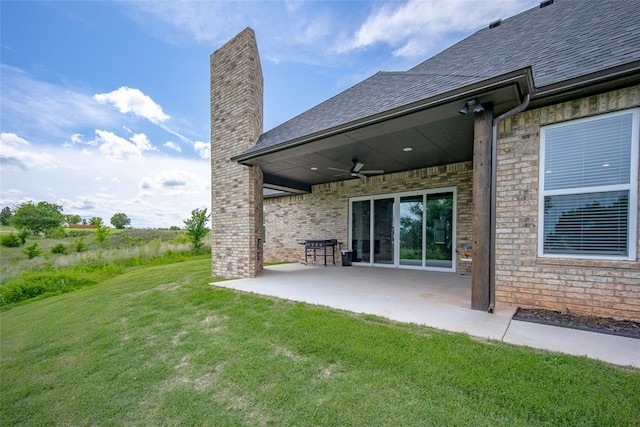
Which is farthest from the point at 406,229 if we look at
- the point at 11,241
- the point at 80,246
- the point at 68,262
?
the point at 11,241

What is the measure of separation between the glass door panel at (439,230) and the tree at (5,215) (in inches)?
1273

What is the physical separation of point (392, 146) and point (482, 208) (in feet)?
8.45

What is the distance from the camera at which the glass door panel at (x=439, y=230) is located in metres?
7.17

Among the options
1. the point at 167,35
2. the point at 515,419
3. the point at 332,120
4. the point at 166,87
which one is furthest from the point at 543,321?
the point at 166,87

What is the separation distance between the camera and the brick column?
21.3 ft

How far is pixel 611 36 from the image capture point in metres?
3.57

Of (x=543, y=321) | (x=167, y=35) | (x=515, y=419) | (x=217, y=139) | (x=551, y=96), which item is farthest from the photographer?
(x=167, y=35)

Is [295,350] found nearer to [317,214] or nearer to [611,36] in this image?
[611,36]

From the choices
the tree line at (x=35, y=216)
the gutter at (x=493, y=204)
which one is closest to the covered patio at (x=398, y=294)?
the gutter at (x=493, y=204)

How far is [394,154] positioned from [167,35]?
8860 mm

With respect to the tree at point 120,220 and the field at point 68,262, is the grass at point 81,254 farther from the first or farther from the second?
the tree at point 120,220

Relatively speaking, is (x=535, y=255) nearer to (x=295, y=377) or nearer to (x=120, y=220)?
(x=295, y=377)

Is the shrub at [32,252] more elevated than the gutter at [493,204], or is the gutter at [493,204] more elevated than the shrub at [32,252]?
the gutter at [493,204]

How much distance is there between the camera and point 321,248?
9.18 metres
